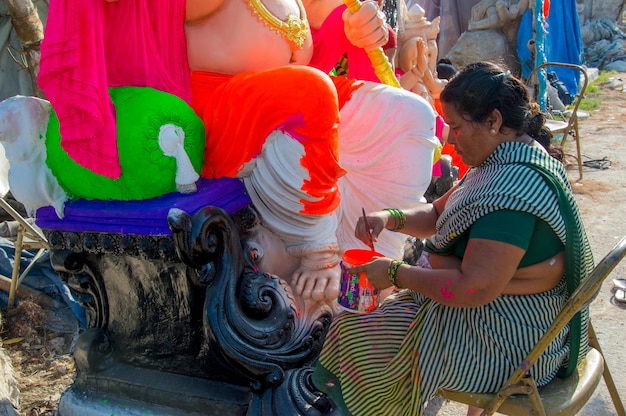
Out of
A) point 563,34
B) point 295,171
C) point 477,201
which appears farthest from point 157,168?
point 563,34

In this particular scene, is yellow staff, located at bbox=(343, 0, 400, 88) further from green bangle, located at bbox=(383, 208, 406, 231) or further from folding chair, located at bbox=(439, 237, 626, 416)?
folding chair, located at bbox=(439, 237, 626, 416)

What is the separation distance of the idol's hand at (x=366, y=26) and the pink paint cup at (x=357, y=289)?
119cm

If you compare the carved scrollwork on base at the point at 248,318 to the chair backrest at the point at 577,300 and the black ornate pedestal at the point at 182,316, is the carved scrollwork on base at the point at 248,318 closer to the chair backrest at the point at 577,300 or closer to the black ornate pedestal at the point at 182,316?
the black ornate pedestal at the point at 182,316

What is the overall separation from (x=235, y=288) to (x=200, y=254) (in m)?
0.18

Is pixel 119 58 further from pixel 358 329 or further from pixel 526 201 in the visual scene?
Answer: pixel 526 201

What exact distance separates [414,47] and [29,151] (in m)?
2.28

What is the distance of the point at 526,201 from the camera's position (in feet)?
4.76

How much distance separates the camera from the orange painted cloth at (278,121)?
212 cm

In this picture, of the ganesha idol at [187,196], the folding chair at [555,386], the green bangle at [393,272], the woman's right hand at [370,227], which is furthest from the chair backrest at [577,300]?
the ganesha idol at [187,196]

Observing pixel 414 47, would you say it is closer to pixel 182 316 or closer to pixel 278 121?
pixel 278 121

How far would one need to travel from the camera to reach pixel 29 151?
2166mm

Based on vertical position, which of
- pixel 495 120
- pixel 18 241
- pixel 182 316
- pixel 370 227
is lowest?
pixel 18 241

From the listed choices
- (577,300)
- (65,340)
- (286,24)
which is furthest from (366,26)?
(65,340)

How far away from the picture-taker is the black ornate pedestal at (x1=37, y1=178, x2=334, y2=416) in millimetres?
2025
